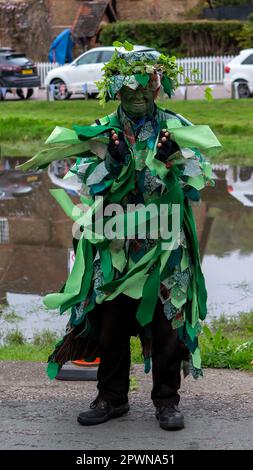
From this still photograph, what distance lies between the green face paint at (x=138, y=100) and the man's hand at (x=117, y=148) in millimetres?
155

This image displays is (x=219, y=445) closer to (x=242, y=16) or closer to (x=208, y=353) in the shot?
(x=208, y=353)

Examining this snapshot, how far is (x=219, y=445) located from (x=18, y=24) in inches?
1489

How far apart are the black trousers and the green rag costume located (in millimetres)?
62

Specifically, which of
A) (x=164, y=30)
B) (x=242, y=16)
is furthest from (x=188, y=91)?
(x=242, y=16)

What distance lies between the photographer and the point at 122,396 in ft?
17.1

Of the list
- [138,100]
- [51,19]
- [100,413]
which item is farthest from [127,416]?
[51,19]

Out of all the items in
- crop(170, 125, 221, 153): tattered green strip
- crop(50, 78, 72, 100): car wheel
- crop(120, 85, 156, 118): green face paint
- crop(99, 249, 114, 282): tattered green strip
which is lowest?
crop(50, 78, 72, 100): car wheel

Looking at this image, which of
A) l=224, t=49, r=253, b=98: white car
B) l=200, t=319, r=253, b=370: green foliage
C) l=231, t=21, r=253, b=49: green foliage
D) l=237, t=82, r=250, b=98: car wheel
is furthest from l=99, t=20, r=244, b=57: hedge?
l=200, t=319, r=253, b=370: green foliage

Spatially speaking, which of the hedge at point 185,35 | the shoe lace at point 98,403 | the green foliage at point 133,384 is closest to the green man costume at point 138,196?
the shoe lace at point 98,403

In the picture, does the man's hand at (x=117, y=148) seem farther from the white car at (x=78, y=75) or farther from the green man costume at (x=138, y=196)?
the white car at (x=78, y=75)

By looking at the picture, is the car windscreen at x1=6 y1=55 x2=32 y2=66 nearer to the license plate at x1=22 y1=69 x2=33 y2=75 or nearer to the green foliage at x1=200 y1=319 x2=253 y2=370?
the license plate at x1=22 y1=69 x2=33 y2=75

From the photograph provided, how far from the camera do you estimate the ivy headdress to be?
4.97 meters

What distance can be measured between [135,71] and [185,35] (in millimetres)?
33267

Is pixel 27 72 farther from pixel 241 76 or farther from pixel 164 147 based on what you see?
pixel 164 147
